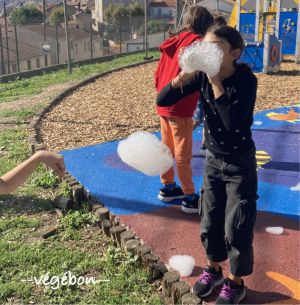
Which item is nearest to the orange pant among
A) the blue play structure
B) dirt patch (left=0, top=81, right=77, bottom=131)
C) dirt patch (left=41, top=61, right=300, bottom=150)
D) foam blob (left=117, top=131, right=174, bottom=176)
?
foam blob (left=117, top=131, right=174, bottom=176)

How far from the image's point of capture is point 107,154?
5473 mm

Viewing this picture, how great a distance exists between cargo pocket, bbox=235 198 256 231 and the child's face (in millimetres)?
745

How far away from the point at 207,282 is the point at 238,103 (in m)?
1.11

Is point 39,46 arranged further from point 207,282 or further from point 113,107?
point 207,282

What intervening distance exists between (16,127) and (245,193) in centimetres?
537

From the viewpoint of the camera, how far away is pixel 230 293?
100 inches

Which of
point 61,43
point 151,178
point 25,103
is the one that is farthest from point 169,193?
point 61,43

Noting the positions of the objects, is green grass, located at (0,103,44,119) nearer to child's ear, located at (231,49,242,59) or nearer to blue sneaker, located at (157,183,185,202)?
blue sneaker, located at (157,183,185,202)

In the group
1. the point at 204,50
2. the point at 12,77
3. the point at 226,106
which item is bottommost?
the point at 12,77

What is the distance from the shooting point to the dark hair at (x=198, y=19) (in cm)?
328

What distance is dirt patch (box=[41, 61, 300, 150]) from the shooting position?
6.44 meters

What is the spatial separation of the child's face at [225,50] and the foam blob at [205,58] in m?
0.03

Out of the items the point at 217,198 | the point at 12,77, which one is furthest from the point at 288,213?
the point at 12,77

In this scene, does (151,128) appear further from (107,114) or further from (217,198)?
(217,198)
